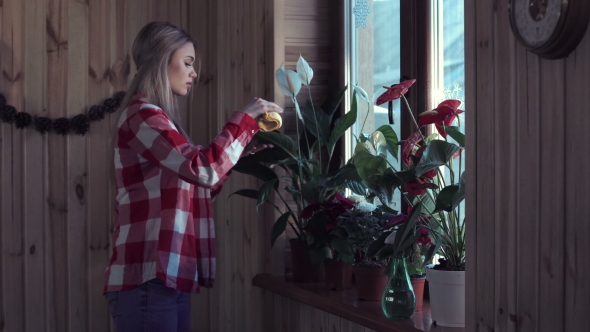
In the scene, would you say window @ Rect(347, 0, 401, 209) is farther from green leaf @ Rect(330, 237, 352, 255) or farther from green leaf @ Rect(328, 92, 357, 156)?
green leaf @ Rect(330, 237, 352, 255)

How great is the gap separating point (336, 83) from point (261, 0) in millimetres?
441

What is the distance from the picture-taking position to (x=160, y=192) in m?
1.78

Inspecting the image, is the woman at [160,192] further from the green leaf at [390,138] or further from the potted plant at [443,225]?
the potted plant at [443,225]

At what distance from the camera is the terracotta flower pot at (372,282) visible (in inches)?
76.7

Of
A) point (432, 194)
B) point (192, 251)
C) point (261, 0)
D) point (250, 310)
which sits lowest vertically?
point (250, 310)

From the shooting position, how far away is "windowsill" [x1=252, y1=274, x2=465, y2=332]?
167cm

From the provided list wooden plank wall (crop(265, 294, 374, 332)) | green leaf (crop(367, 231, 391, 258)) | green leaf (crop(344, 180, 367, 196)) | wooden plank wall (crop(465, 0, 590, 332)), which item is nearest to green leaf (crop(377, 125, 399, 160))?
green leaf (crop(344, 180, 367, 196))

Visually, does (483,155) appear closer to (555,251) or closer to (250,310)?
(555,251)

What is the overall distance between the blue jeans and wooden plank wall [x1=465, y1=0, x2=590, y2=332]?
78cm

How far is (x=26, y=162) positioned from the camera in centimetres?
274

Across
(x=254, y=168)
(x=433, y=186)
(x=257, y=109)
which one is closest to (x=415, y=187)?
(x=433, y=186)

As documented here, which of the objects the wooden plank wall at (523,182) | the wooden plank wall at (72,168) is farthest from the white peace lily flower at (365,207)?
the wooden plank wall at (72,168)

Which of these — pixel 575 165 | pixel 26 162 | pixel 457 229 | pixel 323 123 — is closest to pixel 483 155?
pixel 575 165

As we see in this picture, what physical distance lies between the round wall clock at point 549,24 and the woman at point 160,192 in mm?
845
